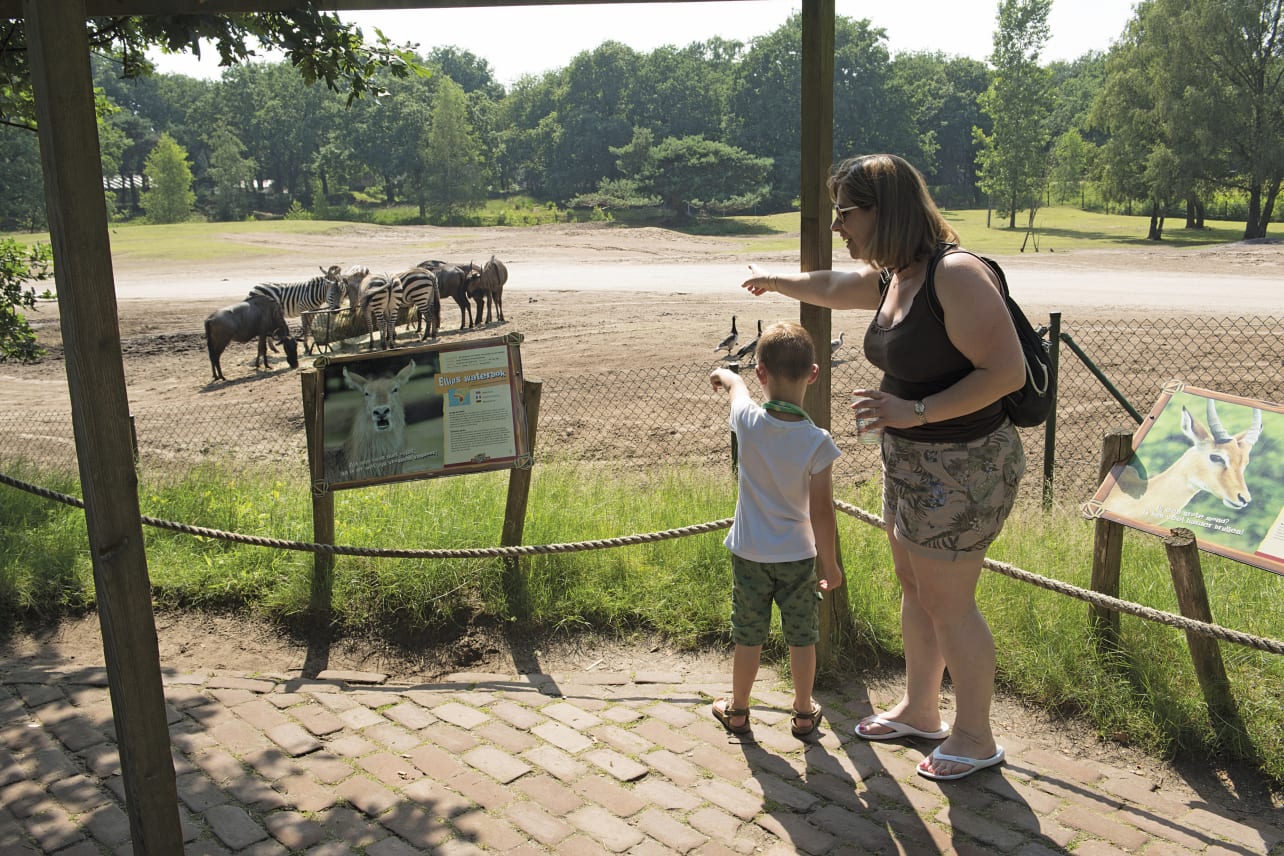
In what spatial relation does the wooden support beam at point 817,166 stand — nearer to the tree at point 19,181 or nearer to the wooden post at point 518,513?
the wooden post at point 518,513

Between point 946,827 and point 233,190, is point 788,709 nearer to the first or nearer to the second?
point 946,827

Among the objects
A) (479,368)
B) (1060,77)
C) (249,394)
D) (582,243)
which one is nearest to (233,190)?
(582,243)

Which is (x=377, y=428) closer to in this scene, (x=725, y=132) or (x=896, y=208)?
(x=896, y=208)

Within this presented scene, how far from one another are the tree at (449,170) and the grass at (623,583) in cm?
5813

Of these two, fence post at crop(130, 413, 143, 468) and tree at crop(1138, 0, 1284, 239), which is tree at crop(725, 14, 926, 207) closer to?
tree at crop(1138, 0, 1284, 239)

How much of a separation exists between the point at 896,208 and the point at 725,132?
75.2 metres

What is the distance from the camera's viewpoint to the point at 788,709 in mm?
4250

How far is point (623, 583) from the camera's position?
17.8 ft

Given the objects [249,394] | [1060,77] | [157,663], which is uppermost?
[1060,77]

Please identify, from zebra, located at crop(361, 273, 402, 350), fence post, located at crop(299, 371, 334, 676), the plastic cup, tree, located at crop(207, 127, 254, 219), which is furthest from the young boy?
tree, located at crop(207, 127, 254, 219)

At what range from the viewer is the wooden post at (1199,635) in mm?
3816

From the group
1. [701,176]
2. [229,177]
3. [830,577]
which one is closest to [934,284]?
[830,577]

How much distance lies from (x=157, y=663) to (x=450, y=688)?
188cm

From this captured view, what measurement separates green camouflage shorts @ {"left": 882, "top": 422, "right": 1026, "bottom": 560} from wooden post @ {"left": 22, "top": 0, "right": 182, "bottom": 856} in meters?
A: 2.29
